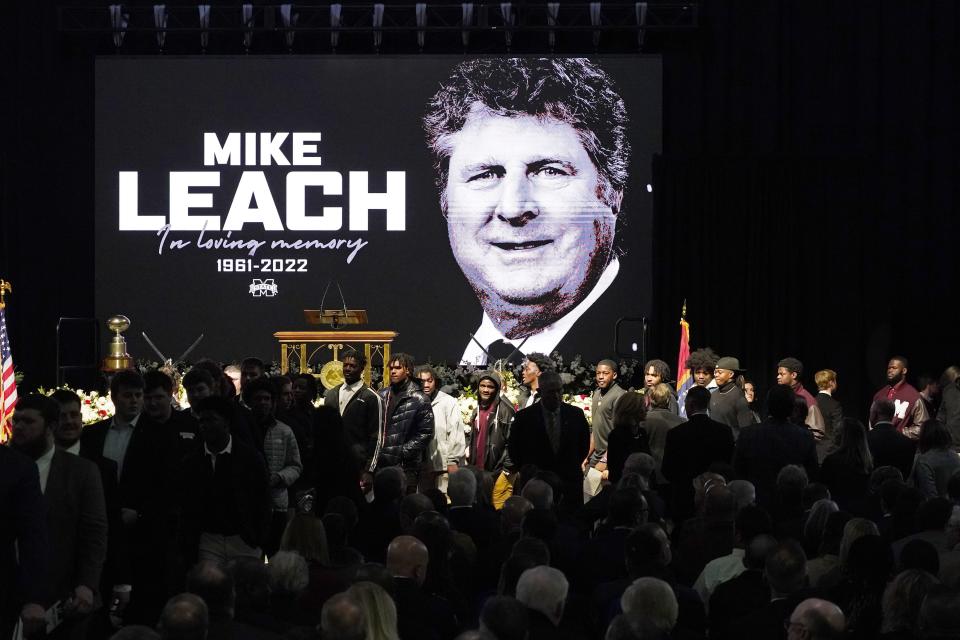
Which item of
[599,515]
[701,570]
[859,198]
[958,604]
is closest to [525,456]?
[599,515]

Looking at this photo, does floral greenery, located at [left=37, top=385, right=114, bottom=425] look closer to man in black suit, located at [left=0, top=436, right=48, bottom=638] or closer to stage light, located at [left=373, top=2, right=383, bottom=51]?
stage light, located at [left=373, top=2, right=383, bottom=51]

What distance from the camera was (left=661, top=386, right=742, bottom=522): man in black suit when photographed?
757cm

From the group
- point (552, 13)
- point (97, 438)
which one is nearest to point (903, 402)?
point (552, 13)

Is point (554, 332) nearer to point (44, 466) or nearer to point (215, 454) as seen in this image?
point (215, 454)

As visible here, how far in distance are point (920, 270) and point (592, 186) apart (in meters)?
3.53

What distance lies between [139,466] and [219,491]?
37 cm

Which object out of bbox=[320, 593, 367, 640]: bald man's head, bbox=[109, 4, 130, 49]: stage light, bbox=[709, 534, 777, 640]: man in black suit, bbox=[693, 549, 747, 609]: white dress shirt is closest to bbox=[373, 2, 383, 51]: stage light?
bbox=[109, 4, 130, 49]: stage light

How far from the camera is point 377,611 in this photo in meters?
3.85

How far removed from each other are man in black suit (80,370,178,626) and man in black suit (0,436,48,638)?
5.16ft

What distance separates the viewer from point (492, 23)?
15.7m

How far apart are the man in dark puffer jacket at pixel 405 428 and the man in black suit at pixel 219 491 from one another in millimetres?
2547

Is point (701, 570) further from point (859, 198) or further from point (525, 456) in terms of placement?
point (859, 198)

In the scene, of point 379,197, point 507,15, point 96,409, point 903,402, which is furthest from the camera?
point 379,197

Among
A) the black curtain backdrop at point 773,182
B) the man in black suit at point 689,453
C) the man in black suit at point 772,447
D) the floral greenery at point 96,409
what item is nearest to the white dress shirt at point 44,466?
the man in black suit at point 689,453
